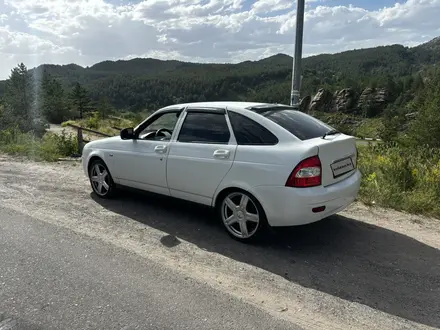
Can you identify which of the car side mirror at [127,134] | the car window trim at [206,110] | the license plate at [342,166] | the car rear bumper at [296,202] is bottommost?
the car rear bumper at [296,202]

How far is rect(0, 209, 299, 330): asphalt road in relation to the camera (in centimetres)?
286

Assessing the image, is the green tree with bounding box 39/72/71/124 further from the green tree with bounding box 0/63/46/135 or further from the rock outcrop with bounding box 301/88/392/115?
the rock outcrop with bounding box 301/88/392/115

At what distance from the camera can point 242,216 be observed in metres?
4.28

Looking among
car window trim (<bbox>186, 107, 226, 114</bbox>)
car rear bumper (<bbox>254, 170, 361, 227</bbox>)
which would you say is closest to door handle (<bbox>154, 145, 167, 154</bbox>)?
car window trim (<bbox>186, 107, 226, 114</bbox>)

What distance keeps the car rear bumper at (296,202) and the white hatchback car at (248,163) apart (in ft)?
0.03

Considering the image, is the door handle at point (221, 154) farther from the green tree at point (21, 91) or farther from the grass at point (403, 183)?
the green tree at point (21, 91)

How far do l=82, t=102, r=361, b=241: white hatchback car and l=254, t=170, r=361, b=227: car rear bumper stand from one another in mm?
10

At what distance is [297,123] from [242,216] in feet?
4.27

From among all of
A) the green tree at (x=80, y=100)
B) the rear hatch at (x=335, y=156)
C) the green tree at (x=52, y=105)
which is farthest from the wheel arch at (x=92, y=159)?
the green tree at (x=80, y=100)

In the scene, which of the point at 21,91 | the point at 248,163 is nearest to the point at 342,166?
A: the point at 248,163

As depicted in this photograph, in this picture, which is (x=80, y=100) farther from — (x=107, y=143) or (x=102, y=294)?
(x=102, y=294)

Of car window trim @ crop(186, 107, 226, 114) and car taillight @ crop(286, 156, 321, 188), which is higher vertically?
car window trim @ crop(186, 107, 226, 114)

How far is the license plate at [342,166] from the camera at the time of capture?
4.11 metres

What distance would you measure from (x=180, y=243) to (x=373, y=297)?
7.16ft
